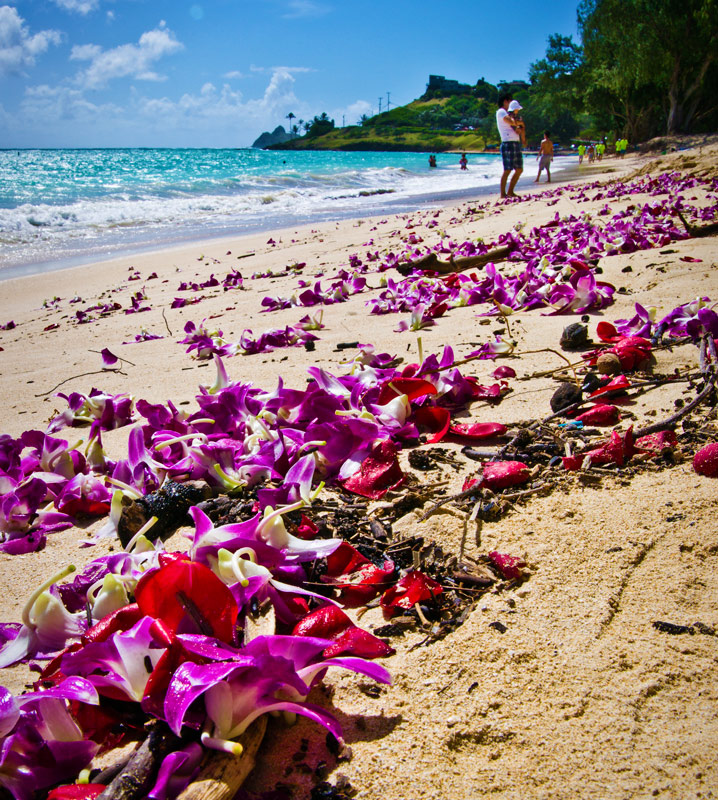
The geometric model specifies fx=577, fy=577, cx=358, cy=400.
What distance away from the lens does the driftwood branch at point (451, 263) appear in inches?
211

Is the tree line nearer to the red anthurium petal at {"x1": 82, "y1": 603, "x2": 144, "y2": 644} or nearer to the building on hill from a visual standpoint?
the red anthurium petal at {"x1": 82, "y1": 603, "x2": 144, "y2": 644}

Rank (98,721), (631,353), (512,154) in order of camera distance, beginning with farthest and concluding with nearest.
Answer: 1. (512,154)
2. (631,353)
3. (98,721)

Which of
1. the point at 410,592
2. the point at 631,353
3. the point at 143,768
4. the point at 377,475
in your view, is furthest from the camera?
the point at 631,353

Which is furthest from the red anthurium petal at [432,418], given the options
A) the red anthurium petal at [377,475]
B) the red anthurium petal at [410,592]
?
the red anthurium petal at [410,592]

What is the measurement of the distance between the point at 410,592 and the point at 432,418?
0.94 metres

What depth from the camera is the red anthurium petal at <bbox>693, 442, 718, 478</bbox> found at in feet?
5.03

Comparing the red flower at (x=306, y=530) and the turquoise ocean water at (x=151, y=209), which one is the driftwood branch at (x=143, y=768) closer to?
the red flower at (x=306, y=530)

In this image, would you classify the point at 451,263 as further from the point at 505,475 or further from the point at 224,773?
the point at 224,773

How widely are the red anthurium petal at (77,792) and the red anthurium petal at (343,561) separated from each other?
2.12 ft

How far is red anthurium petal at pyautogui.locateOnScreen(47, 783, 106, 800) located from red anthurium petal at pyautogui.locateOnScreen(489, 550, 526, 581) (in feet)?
2.91

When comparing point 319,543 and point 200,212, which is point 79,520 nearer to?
point 319,543

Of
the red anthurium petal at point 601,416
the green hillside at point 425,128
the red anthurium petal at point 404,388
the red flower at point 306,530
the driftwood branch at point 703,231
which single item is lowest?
the red flower at point 306,530

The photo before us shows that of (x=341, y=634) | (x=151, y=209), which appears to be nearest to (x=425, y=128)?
(x=151, y=209)

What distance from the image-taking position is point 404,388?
2.18 metres
